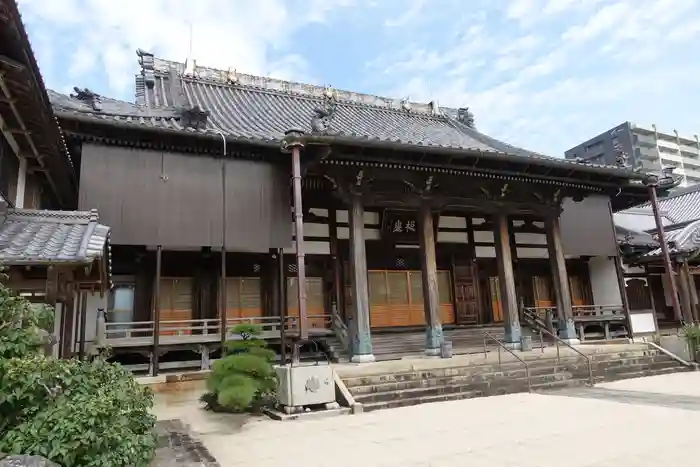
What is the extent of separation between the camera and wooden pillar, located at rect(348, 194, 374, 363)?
12172mm

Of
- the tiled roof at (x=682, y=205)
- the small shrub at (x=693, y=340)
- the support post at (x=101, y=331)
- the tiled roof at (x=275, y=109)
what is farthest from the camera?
the tiled roof at (x=682, y=205)

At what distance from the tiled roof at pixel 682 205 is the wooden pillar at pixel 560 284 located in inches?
543

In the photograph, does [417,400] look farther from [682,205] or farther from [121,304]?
[682,205]

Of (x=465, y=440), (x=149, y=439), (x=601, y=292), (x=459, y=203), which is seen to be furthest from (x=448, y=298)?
(x=149, y=439)

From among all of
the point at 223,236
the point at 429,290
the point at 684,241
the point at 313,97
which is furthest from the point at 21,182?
the point at 684,241

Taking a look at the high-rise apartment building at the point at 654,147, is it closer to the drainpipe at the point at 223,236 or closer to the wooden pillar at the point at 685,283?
the wooden pillar at the point at 685,283

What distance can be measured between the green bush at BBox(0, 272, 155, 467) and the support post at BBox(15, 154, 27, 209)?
189 inches

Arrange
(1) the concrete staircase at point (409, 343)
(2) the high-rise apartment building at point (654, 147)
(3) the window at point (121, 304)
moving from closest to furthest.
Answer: (3) the window at point (121, 304), (1) the concrete staircase at point (409, 343), (2) the high-rise apartment building at point (654, 147)

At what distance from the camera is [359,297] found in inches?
484

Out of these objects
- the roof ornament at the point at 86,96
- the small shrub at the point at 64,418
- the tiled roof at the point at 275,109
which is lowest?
the small shrub at the point at 64,418

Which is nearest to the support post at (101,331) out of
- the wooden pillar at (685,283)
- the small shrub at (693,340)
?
the small shrub at (693,340)

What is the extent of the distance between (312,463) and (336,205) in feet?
33.8

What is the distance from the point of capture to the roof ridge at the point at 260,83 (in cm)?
1781

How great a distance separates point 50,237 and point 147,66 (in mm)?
13379
